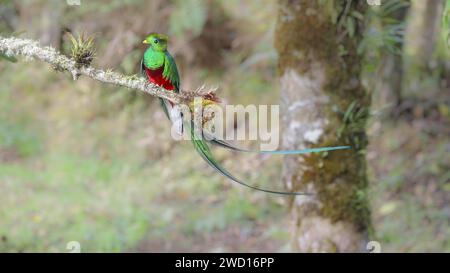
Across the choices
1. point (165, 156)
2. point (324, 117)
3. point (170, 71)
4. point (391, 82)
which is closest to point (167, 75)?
point (170, 71)

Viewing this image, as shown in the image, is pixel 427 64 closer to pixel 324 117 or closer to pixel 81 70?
pixel 324 117

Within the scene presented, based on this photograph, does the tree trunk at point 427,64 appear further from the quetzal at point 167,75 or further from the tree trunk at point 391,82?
the quetzal at point 167,75

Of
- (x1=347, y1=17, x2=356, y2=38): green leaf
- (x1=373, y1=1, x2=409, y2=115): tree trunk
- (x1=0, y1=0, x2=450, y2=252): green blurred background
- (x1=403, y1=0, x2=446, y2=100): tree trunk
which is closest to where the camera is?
(x1=347, y1=17, x2=356, y2=38): green leaf

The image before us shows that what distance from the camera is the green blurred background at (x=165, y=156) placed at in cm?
422

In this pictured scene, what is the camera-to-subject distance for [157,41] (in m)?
1.26

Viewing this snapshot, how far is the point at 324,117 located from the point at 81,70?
1.29m

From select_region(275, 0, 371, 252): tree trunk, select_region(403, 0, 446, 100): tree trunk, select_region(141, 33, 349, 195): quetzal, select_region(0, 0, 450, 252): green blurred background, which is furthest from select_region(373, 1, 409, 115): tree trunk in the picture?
select_region(141, 33, 349, 195): quetzal

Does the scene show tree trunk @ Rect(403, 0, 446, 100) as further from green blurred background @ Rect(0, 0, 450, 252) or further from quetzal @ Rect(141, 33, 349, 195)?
quetzal @ Rect(141, 33, 349, 195)

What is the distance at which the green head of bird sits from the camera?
1.25m

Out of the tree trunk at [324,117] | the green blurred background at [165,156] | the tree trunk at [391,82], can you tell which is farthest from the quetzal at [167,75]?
the tree trunk at [391,82]

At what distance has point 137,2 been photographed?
17.3 feet

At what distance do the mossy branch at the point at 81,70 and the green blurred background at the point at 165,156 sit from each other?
2.10 metres

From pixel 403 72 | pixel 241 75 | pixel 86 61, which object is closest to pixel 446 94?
pixel 403 72

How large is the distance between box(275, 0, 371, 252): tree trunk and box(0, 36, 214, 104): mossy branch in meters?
1.19
